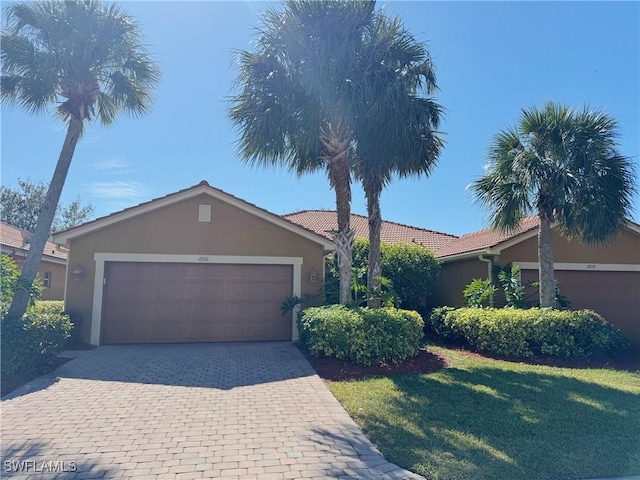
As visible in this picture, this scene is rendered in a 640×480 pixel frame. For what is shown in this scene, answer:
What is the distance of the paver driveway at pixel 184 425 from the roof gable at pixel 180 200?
4283 mm

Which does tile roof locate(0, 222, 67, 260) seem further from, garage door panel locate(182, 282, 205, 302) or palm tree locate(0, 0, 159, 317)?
garage door panel locate(182, 282, 205, 302)

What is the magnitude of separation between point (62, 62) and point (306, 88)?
6158 millimetres

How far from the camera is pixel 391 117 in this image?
898cm

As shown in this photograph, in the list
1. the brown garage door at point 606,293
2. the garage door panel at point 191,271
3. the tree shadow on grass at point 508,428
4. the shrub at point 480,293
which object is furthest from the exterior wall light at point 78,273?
the brown garage door at point 606,293

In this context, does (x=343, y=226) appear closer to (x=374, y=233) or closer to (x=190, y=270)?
(x=374, y=233)

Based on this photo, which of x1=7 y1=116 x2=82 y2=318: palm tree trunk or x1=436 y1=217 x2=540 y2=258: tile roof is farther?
x1=436 y1=217 x2=540 y2=258: tile roof

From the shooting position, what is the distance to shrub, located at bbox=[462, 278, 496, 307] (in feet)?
43.5

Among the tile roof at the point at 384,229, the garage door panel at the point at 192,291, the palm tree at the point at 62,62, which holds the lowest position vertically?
the garage door panel at the point at 192,291

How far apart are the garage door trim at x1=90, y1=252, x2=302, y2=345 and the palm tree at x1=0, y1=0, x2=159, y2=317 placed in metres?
2.00

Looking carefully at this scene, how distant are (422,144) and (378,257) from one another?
3.17m

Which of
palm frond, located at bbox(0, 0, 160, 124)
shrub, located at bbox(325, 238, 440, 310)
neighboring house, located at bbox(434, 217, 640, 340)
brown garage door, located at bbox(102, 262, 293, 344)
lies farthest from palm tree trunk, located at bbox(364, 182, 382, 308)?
palm frond, located at bbox(0, 0, 160, 124)

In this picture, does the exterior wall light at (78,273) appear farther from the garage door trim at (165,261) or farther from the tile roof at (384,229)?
the tile roof at (384,229)

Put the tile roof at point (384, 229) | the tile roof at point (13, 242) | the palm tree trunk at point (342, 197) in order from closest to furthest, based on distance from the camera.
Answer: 1. the palm tree trunk at point (342, 197)
2. the tile roof at point (13, 242)
3. the tile roof at point (384, 229)

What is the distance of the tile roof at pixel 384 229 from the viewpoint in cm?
2045
